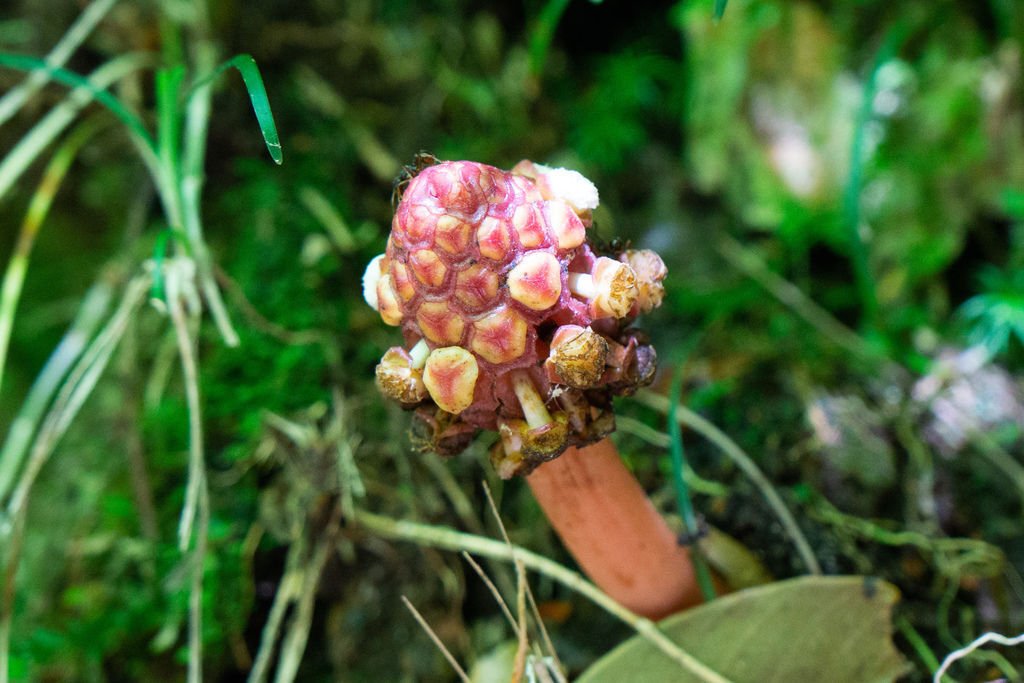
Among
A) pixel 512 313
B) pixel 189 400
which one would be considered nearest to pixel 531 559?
pixel 512 313

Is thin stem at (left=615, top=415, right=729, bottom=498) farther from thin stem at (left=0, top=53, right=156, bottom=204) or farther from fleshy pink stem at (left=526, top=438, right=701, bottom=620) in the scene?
thin stem at (left=0, top=53, right=156, bottom=204)

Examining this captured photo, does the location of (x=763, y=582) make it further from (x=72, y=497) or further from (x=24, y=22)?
(x=24, y=22)

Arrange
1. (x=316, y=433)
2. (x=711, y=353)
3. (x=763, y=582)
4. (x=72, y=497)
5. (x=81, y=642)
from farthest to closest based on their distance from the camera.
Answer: (x=711, y=353)
(x=72, y=497)
(x=316, y=433)
(x=81, y=642)
(x=763, y=582)

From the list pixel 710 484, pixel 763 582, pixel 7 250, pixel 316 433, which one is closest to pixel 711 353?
pixel 710 484

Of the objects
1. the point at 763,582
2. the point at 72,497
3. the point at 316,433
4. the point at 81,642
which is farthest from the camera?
the point at 72,497

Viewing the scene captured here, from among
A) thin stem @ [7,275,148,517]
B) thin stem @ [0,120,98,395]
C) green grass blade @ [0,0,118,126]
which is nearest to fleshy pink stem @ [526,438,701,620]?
thin stem @ [7,275,148,517]

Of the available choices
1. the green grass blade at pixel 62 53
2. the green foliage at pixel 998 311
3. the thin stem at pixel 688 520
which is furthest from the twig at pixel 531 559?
the green grass blade at pixel 62 53

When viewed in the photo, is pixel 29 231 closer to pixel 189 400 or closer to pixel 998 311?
pixel 189 400
